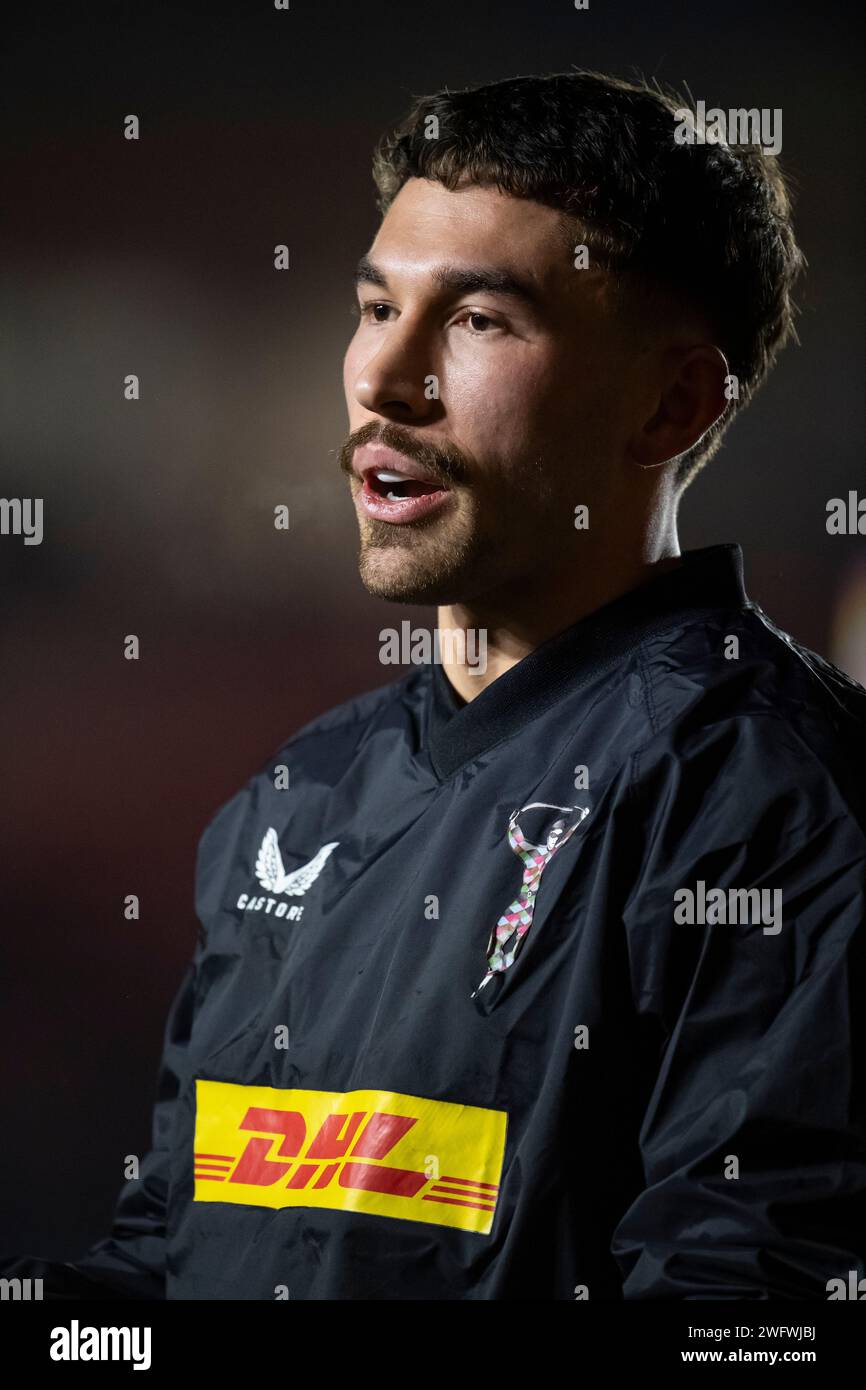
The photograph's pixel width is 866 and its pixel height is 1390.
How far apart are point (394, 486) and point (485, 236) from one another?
214mm

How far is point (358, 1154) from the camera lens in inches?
41.7

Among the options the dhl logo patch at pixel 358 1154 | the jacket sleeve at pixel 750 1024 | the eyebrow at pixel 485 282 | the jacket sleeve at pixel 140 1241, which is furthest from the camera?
the jacket sleeve at pixel 140 1241

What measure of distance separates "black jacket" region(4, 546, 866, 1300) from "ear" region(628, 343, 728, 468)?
11 cm

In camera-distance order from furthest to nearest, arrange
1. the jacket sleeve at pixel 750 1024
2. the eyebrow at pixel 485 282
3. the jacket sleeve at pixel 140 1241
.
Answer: the jacket sleeve at pixel 140 1241, the eyebrow at pixel 485 282, the jacket sleeve at pixel 750 1024

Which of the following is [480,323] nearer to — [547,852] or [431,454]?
[431,454]

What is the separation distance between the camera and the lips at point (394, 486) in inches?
44.9

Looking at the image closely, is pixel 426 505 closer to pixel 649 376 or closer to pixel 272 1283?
pixel 649 376

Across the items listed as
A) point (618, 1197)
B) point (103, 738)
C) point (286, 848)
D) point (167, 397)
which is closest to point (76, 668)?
point (103, 738)

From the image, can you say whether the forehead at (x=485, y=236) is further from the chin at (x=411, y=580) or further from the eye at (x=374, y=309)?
the chin at (x=411, y=580)

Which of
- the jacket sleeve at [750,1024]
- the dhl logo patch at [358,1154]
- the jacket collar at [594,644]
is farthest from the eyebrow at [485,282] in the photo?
the dhl logo patch at [358,1154]

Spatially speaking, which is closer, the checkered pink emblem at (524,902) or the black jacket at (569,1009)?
the black jacket at (569,1009)

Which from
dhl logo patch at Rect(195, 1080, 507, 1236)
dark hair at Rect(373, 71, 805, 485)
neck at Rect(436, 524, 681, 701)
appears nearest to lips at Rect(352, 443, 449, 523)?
neck at Rect(436, 524, 681, 701)

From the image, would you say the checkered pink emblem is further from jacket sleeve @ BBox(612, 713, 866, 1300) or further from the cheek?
the cheek

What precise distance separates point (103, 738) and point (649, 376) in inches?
35.9
